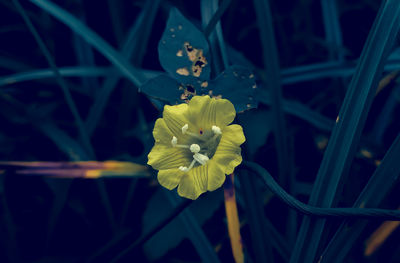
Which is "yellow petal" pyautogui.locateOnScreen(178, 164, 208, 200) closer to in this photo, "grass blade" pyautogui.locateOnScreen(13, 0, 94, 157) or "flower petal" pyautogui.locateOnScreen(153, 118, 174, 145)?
"flower petal" pyautogui.locateOnScreen(153, 118, 174, 145)

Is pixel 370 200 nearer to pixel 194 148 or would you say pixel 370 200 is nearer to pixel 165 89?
pixel 194 148

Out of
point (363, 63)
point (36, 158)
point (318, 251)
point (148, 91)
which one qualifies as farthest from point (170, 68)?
point (36, 158)

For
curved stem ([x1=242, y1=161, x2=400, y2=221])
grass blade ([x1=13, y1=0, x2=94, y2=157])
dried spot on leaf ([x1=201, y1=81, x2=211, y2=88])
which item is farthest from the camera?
grass blade ([x1=13, y1=0, x2=94, y2=157])

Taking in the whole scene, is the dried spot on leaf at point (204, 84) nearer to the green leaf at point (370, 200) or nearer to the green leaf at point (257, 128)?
the green leaf at point (257, 128)

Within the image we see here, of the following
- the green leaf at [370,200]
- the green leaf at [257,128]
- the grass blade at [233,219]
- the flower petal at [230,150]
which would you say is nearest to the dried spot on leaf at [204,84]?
the flower petal at [230,150]

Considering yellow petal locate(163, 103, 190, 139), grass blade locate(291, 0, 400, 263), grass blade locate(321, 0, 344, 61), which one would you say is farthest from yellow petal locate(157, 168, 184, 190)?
grass blade locate(321, 0, 344, 61)

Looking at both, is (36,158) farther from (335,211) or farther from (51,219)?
(335,211)
